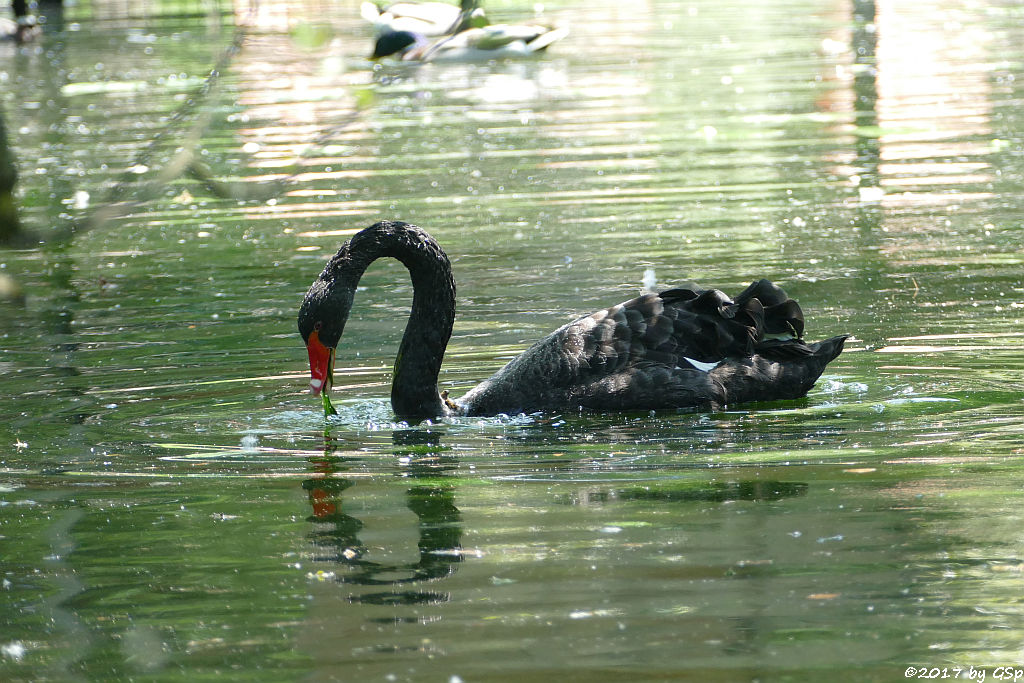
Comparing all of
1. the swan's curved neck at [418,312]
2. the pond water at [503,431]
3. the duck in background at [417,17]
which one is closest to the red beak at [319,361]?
the pond water at [503,431]

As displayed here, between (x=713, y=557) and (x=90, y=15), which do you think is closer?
(x=713, y=557)

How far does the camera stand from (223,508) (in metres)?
Result: 5.18

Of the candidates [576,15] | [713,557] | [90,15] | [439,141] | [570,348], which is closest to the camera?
[713,557]

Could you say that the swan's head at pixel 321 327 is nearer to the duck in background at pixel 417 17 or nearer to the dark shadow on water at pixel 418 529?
the dark shadow on water at pixel 418 529

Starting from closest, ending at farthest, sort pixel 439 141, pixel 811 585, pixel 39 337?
pixel 811 585 → pixel 39 337 → pixel 439 141

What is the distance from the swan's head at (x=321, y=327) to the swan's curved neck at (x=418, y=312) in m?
0.30

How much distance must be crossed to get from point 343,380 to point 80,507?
215 centimetres

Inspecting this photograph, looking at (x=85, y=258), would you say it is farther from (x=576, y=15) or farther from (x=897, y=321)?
(x=576, y=15)

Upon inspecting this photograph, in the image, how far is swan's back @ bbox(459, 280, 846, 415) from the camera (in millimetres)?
6480

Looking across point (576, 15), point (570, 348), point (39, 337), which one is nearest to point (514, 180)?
point (39, 337)

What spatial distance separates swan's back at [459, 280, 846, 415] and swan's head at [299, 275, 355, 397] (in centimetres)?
73

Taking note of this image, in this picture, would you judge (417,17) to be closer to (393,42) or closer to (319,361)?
(393,42)

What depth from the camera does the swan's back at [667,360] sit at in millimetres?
6480

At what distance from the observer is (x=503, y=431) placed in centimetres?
625
